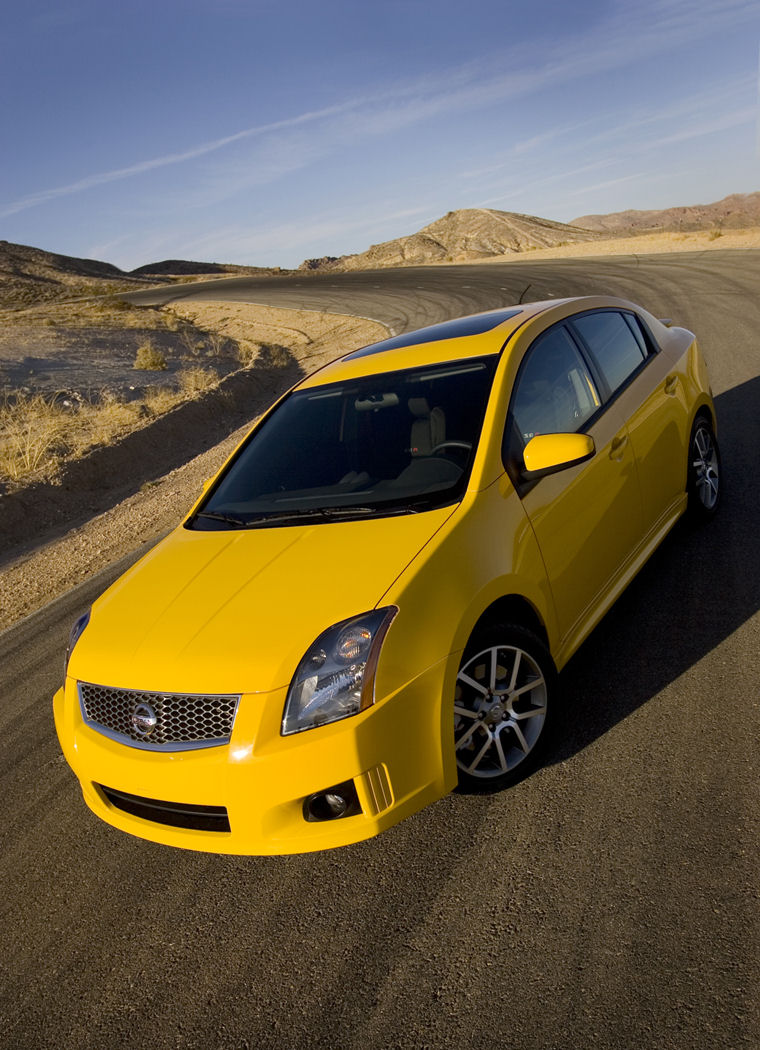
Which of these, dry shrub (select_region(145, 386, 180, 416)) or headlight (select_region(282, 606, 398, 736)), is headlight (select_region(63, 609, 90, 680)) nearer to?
headlight (select_region(282, 606, 398, 736))

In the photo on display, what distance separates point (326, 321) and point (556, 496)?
26.0 m

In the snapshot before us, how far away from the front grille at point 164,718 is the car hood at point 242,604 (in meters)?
0.05

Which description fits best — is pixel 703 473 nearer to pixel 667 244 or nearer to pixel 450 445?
pixel 450 445

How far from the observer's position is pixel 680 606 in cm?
455

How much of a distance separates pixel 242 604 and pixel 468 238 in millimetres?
100694

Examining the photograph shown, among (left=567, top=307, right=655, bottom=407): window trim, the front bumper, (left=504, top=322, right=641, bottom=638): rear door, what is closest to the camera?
the front bumper

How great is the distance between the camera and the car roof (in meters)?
4.15

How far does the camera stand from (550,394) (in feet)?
13.3

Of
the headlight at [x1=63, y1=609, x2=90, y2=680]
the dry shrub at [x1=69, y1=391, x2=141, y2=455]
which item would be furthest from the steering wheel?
the dry shrub at [x1=69, y1=391, x2=141, y2=455]

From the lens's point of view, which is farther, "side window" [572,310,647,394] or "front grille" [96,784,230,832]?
"side window" [572,310,647,394]

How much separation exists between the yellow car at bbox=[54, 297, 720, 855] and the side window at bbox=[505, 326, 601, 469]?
0.01 m

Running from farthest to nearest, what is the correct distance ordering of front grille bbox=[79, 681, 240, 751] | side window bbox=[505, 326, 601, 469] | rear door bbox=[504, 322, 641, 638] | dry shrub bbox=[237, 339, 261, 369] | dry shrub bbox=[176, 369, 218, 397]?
dry shrub bbox=[237, 339, 261, 369] < dry shrub bbox=[176, 369, 218, 397] < side window bbox=[505, 326, 601, 469] < rear door bbox=[504, 322, 641, 638] < front grille bbox=[79, 681, 240, 751]

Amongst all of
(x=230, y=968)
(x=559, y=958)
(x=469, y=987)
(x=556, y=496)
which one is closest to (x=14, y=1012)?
(x=230, y=968)

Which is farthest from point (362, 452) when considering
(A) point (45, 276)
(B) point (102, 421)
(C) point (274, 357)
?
(A) point (45, 276)
